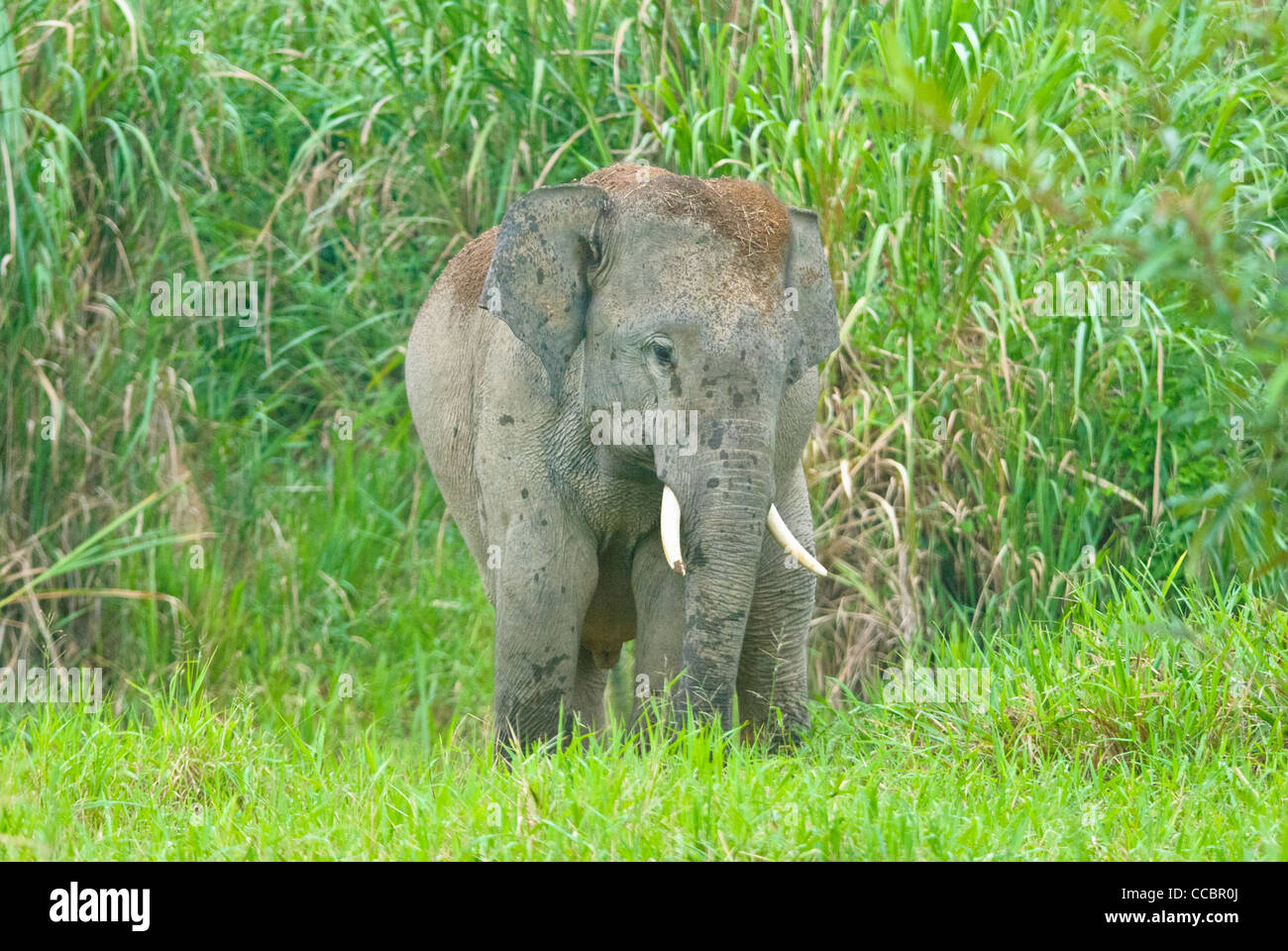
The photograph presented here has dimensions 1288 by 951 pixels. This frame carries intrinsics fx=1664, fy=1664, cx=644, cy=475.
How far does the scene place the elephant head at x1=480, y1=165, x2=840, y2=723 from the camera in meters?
4.16

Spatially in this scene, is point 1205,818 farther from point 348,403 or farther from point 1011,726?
point 348,403

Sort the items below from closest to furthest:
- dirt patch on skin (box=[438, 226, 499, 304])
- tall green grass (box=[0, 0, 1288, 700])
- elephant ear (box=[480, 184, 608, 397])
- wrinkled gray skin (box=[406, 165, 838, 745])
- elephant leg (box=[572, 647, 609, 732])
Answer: wrinkled gray skin (box=[406, 165, 838, 745]), elephant ear (box=[480, 184, 608, 397]), dirt patch on skin (box=[438, 226, 499, 304]), elephant leg (box=[572, 647, 609, 732]), tall green grass (box=[0, 0, 1288, 700])

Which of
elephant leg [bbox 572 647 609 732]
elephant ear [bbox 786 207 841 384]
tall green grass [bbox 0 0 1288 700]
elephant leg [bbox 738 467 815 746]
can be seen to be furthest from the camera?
tall green grass [bbox 0 0 1288 700]

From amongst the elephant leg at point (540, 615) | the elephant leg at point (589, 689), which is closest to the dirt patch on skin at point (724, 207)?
the elephant leg at point (540, 615)

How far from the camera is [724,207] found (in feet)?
14.3

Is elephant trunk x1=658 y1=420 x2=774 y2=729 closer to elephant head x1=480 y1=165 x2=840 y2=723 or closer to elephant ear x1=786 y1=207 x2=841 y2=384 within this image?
elephant head x1=480 y1=165 x2=840 y2=723

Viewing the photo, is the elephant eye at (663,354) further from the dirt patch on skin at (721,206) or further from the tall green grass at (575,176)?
the tall green grass at (575,176)

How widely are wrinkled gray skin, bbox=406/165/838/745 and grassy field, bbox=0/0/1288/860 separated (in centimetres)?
35

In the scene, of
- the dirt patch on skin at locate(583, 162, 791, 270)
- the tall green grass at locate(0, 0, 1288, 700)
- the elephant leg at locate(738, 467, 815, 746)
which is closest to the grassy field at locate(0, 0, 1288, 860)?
the tall green grass at locate(0, 0, 1288, 700)

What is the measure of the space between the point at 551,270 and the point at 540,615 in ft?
3.06

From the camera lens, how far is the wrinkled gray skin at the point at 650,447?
4180 millimetres

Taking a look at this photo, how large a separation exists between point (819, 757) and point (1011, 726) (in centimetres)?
53

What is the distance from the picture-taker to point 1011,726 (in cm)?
446

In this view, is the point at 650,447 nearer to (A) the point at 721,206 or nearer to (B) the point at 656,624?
(B) the point at 656,624
